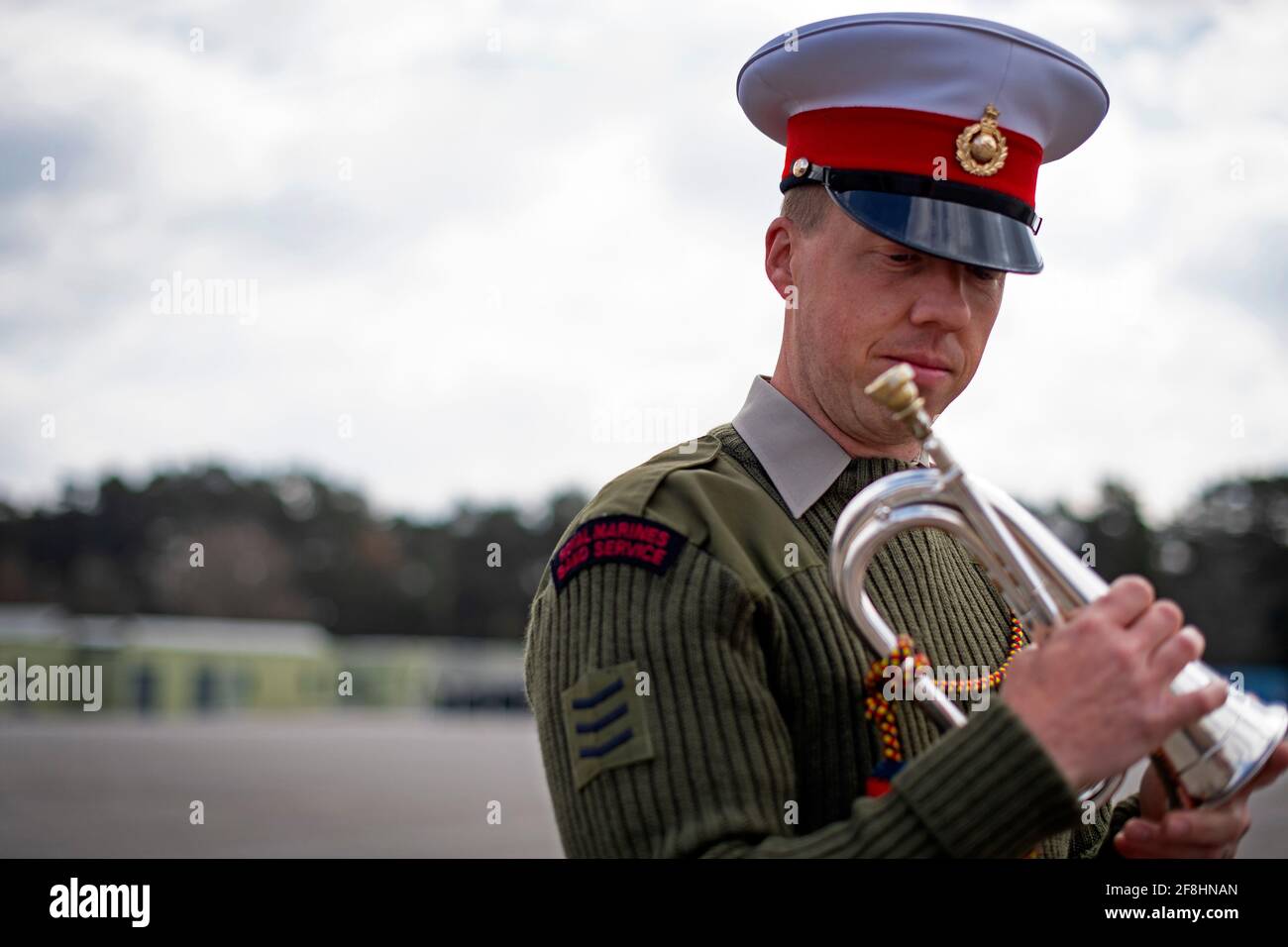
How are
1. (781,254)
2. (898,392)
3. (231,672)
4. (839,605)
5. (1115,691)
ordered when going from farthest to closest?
(231,672) → (781,254) → (839,605) → (898,392) → (1115,691)

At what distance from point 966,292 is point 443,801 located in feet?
57.2

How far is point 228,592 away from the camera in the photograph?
265ft

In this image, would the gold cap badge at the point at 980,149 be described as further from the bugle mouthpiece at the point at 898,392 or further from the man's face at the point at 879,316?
the bugle mouthpiece at the point at 898,392

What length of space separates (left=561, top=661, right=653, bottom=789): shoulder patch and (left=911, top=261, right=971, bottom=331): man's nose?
2.92 feet

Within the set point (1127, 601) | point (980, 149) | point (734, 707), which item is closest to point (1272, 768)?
point (1127, 601)

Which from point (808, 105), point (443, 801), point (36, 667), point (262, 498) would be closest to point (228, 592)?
point (262, 498)

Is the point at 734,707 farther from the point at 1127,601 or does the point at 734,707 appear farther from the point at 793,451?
the point at 793,451

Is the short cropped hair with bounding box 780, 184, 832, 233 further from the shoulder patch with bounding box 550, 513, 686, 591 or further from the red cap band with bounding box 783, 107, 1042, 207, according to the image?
the shoulder patch with bounding box 550, 513, 686, 591

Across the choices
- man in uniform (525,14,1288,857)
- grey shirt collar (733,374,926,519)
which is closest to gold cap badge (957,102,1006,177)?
man in uniform (525,14,1288,857)

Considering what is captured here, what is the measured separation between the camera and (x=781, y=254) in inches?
113

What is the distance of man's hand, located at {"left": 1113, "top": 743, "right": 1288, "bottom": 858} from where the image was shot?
6.94ft

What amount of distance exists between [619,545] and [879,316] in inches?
27.3
